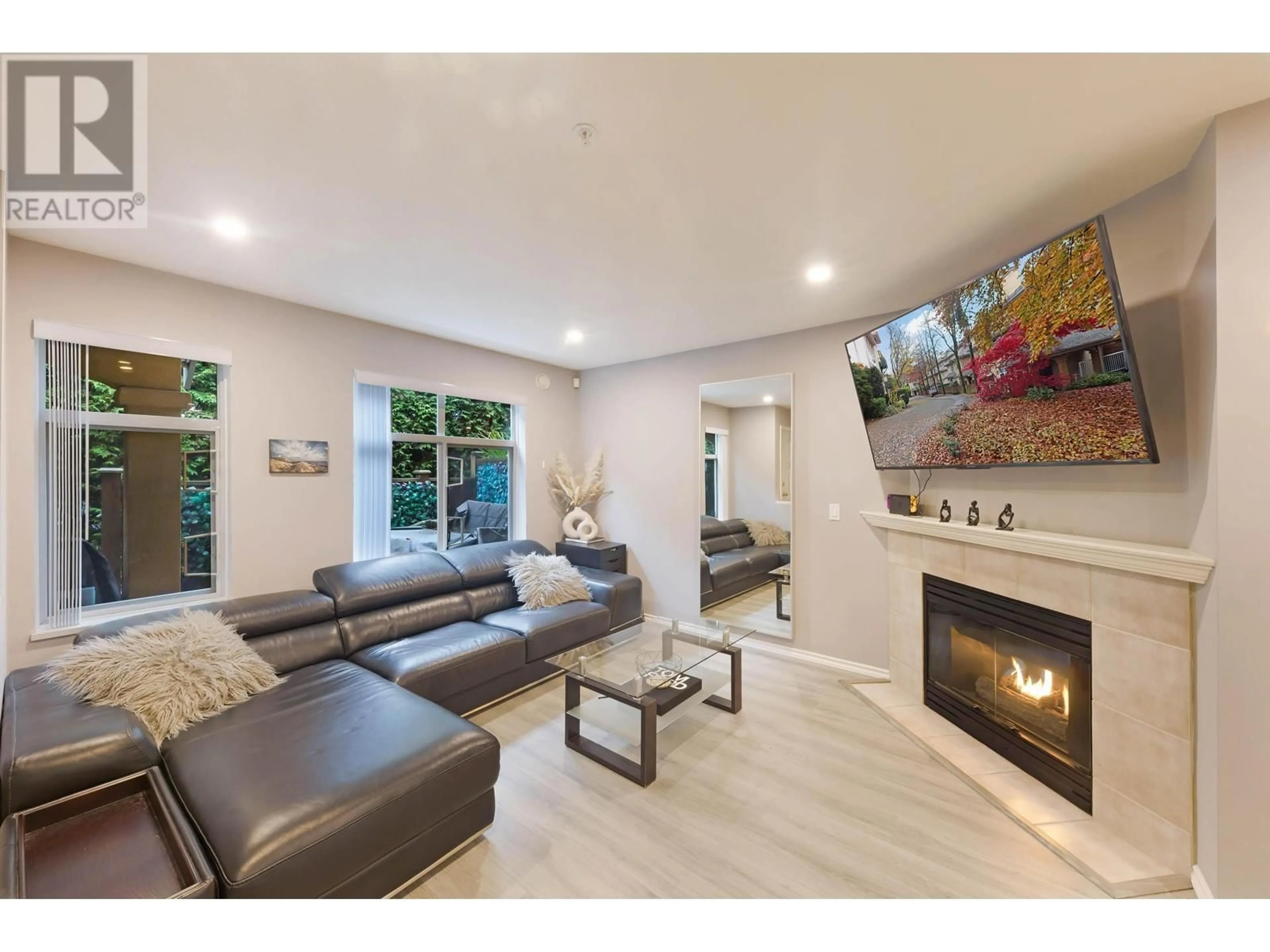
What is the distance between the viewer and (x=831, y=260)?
2363mm

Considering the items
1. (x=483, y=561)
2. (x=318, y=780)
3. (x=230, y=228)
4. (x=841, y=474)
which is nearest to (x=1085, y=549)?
(x=841, y=474)

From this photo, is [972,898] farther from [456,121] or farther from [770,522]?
[456,121]

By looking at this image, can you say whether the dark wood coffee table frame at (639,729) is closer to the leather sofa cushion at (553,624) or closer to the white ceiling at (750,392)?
the leather sofa cushion at (553,624)

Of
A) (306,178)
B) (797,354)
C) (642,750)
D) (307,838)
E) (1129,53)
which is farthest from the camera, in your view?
(797,354)

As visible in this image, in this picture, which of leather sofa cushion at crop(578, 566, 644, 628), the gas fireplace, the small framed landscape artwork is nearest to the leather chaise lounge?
leather sofa cushion at crop(578, 566, 644, 628)

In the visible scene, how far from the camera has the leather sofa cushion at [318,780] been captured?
1284mm

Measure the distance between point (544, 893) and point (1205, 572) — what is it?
8.09ft

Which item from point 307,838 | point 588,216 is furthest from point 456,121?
point 307,838

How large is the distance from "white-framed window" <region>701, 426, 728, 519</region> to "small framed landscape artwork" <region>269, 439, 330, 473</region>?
9.75ft

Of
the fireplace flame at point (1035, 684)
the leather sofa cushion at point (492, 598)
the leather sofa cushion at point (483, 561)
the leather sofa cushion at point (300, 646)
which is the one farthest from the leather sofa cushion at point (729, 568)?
the leather sofa cushion at point (300, 646)

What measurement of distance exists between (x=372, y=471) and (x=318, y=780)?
96.4 inches

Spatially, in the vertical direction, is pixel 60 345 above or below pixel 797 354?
below

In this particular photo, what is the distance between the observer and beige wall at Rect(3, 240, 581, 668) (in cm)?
216

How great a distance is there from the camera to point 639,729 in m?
2.40
